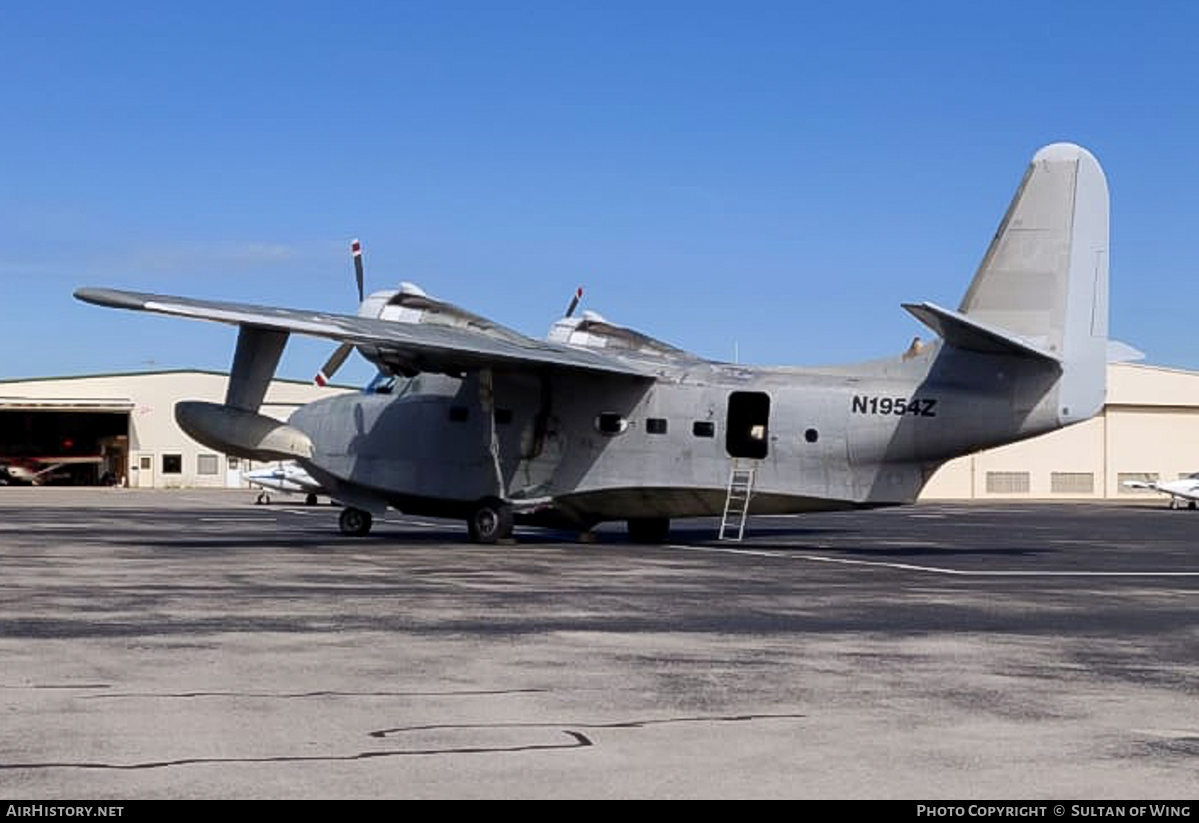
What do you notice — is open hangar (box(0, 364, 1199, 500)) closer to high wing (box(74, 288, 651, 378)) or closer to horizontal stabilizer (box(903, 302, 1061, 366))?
high wing (box(74, 288, 651, 378))

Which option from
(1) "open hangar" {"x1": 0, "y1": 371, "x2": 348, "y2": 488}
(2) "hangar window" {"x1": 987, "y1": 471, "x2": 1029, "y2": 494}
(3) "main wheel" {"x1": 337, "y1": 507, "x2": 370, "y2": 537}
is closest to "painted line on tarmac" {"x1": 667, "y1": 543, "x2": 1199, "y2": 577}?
(3) "main wheel" {"x1": 337, "y1": 507, "x2": 370, "y2": 537}

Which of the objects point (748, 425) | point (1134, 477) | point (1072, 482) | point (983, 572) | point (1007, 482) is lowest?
point (983, 572)

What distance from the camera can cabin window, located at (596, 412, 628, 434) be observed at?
1228 inches

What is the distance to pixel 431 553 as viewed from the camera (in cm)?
2830

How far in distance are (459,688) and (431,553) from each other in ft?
56.3

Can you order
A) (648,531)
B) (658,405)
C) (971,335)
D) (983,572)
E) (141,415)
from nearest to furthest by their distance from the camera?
(983,572)
(971,335)
(658,405)
(648,531)
(141,415)

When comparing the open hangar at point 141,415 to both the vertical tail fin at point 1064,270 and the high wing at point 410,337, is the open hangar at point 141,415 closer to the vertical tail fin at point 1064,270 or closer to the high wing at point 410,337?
the high wing at point 410,337

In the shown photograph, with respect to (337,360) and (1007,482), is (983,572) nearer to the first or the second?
(337,360)

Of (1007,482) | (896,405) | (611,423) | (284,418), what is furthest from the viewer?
(1007,482)

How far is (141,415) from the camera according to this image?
364 ft

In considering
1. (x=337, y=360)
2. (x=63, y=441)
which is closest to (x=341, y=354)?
(x=337, y=360)

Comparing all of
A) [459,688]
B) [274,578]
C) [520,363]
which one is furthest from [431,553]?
[459,688]

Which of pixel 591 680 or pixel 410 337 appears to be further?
pixel 410 337

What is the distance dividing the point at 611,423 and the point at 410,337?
15.7 feet
